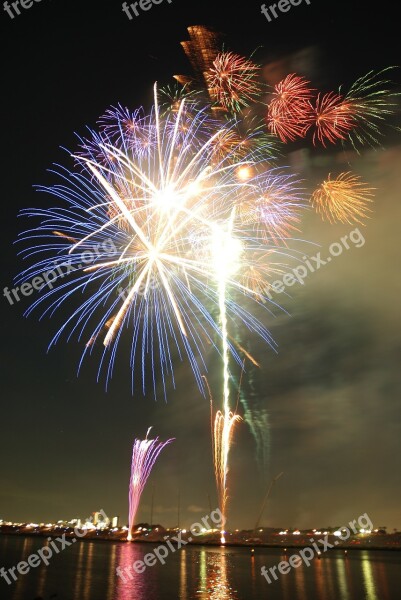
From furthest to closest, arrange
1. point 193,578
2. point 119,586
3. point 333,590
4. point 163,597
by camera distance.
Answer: point 193,578
point 333,590
point 119,586
point 163,597

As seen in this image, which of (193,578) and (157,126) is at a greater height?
(157,126)

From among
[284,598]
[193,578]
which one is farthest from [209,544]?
[284,598]

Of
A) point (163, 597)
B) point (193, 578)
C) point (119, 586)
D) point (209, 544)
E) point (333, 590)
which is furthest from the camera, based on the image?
point (209, 544)

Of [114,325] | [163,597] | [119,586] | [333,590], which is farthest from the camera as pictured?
[333,590]

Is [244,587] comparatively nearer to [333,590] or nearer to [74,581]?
[333,590]

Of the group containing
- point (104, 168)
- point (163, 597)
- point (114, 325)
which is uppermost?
point (104, 168)

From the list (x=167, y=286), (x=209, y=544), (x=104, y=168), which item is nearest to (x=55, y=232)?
(x=104, y=168)

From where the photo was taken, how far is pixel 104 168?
24906mm

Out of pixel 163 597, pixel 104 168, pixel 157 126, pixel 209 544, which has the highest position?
pixel 209 544

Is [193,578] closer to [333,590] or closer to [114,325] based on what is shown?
[333,590]

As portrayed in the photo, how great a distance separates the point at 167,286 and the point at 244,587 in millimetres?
31330

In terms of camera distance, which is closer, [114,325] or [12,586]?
[114,325]

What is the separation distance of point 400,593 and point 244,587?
13026mm

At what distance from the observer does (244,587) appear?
42.9 metres
